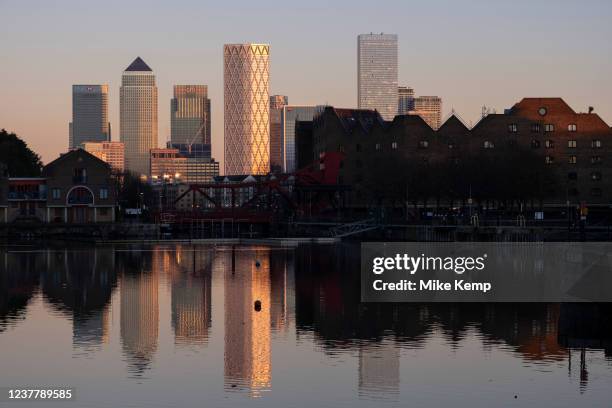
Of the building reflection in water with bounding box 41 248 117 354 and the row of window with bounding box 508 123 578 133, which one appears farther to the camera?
the row of window with bounding box 508 123 578 133

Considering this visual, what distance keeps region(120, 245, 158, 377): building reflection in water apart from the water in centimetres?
13

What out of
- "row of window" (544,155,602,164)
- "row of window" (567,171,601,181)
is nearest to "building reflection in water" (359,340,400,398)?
"row of window" (567,171,601,181)

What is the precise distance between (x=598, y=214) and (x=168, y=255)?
66.1 m

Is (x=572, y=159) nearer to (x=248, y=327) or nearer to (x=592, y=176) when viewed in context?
(x=592, y=176)

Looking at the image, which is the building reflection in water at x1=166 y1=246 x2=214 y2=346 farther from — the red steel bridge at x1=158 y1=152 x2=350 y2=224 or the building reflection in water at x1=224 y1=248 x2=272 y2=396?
the red steel bridge at x1=158 y1=152 x2=350 y2=224

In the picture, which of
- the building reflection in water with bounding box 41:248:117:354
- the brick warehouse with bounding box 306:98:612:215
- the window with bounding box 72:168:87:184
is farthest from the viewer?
the brick warehouse with bounding box 306:98:612:215

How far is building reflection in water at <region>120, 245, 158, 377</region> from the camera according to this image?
5197 cm

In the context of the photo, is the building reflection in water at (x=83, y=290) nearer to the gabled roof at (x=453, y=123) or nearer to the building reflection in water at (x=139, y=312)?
the building reflection in water at (x=139, y=312)

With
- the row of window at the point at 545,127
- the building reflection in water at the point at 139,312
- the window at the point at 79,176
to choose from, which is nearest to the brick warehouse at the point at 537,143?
the row of window at the point at 545,127

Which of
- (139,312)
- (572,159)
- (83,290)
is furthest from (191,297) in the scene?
(572,159)

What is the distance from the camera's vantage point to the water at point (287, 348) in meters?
43.5

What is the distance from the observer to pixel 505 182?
145 meters

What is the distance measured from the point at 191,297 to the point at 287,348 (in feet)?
73.9

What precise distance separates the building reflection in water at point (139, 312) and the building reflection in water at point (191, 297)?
1.18 meters
